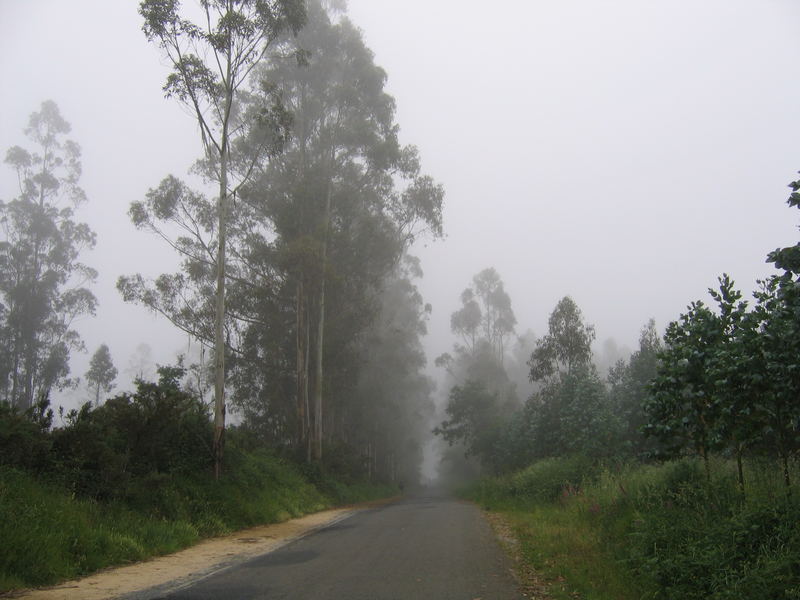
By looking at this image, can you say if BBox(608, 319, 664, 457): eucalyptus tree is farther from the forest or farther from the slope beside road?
the slope beside road

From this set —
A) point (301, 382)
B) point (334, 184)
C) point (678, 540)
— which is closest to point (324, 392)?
point (301, 382)

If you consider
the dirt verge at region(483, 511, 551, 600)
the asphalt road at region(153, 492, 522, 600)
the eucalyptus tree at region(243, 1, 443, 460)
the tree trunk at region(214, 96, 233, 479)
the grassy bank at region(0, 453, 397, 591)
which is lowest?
the dirt verge at region(483, 511, 551, 600)

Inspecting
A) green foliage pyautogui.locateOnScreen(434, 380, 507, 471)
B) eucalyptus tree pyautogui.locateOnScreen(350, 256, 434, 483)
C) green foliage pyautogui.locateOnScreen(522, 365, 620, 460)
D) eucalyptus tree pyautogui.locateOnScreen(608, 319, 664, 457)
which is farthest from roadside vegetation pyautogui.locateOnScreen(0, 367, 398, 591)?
green foliage pyautogui.locateOnScreen(434, 380, 507, 471)

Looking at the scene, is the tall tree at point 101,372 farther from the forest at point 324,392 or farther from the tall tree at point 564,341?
the tall tree at point 564,341

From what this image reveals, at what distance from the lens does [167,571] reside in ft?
24.9

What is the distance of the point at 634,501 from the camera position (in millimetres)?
8828

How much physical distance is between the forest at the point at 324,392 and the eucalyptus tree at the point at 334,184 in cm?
12

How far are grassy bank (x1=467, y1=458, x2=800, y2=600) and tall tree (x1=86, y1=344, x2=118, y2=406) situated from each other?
37.0 meters

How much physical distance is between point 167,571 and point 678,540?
264 inches

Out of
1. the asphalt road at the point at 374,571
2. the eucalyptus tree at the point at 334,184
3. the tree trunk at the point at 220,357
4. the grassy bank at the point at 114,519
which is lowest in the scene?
the asphalt road at the point at 374,571

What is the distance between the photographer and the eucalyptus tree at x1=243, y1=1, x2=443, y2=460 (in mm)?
24828

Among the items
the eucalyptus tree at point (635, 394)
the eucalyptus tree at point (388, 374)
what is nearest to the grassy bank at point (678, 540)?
the eucalyptus tree at point (635, 394)

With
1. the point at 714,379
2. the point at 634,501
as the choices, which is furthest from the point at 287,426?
the point at 714,379

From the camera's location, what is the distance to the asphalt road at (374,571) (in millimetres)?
6004
